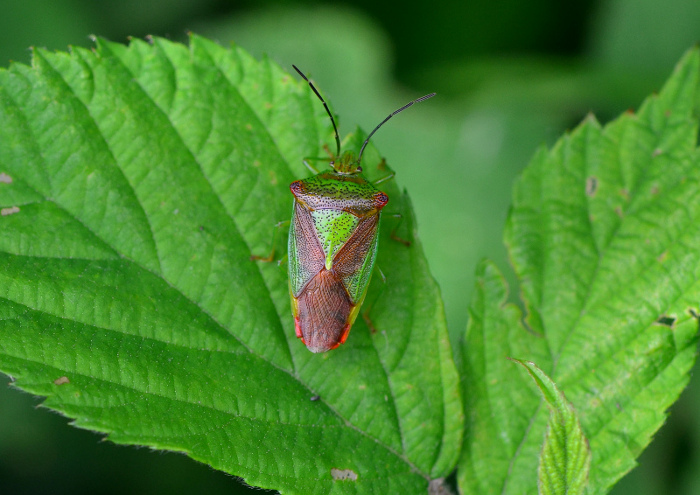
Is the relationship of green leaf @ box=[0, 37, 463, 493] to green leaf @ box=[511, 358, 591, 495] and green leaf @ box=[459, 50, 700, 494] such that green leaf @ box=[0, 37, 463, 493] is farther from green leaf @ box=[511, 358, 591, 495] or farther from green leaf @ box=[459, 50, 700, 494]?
green leaf @ box=[511, 358, 591, 495]

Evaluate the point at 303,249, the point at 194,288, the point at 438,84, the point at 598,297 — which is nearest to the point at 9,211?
the point at 194,288

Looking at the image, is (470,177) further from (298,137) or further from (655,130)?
(298,137)

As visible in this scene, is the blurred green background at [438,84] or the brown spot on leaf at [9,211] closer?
the brown spot on leaf at [9,211]

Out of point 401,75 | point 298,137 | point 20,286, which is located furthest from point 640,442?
point 401,75

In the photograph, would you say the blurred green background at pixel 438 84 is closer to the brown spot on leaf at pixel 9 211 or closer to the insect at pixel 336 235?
the insect at pixel 336 235

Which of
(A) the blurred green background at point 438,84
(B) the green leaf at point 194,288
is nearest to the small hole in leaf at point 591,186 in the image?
(B) the green leaf at point 194,288

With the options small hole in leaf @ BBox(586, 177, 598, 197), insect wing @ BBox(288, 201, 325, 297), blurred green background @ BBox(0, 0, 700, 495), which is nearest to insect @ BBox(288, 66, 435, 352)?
insect wing @ BBox(288, 201, 325, 297)
